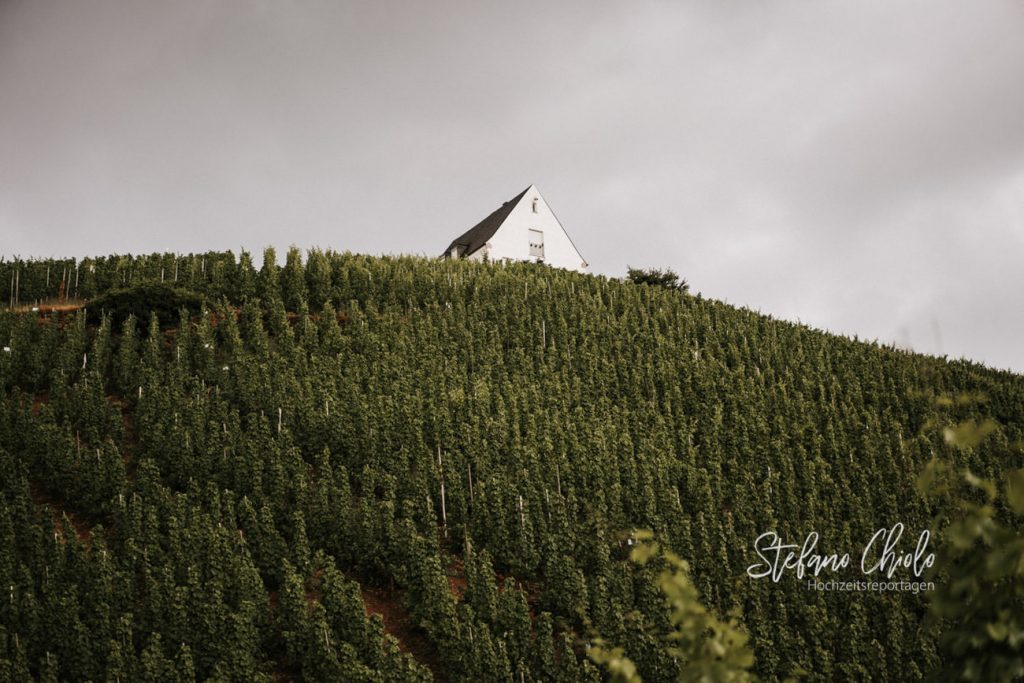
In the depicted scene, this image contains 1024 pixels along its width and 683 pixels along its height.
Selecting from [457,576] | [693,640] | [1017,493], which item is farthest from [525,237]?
[1017,493]

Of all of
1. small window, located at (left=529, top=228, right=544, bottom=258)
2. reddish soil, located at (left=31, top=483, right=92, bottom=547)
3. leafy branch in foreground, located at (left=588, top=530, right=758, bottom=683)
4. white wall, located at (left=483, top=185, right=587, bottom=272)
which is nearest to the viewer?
leafy branch in foreground, located at (left=588, top=530, right=758, bottom=683)

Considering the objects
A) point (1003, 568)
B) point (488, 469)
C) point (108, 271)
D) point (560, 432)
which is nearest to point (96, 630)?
point (488, 469)

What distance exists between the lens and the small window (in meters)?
38.1

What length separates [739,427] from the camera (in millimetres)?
17219

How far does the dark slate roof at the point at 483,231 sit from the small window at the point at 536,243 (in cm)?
189

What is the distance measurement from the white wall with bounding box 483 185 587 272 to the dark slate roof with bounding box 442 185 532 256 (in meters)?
0.40

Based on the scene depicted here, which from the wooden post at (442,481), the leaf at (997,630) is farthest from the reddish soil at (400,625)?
the leaf at (997,630)

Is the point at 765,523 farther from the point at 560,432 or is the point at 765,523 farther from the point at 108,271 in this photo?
the point at 108,271

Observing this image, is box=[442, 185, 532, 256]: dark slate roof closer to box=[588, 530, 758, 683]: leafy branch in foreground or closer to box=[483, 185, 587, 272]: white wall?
box=[483, 185, 587, 272]: white wall

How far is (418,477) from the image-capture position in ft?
45.3

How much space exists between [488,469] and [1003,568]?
12.4 m

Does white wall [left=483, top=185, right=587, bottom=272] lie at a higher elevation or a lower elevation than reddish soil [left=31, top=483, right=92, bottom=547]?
higher

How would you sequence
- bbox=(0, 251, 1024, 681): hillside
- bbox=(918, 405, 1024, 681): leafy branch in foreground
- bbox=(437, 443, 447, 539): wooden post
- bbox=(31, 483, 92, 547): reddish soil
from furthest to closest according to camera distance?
1. bbox=(437, 443, 447, 539): wooden post
2. bbox=(31, 483, 92, 547): reddish soil
3. bbox=(0, 251, 1024, 681): hillside
4. bbox=(918, 405, 1024, 681): leafy branch in foreground

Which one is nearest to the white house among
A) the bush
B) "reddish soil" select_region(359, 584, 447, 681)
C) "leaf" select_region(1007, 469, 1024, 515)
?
the bush
